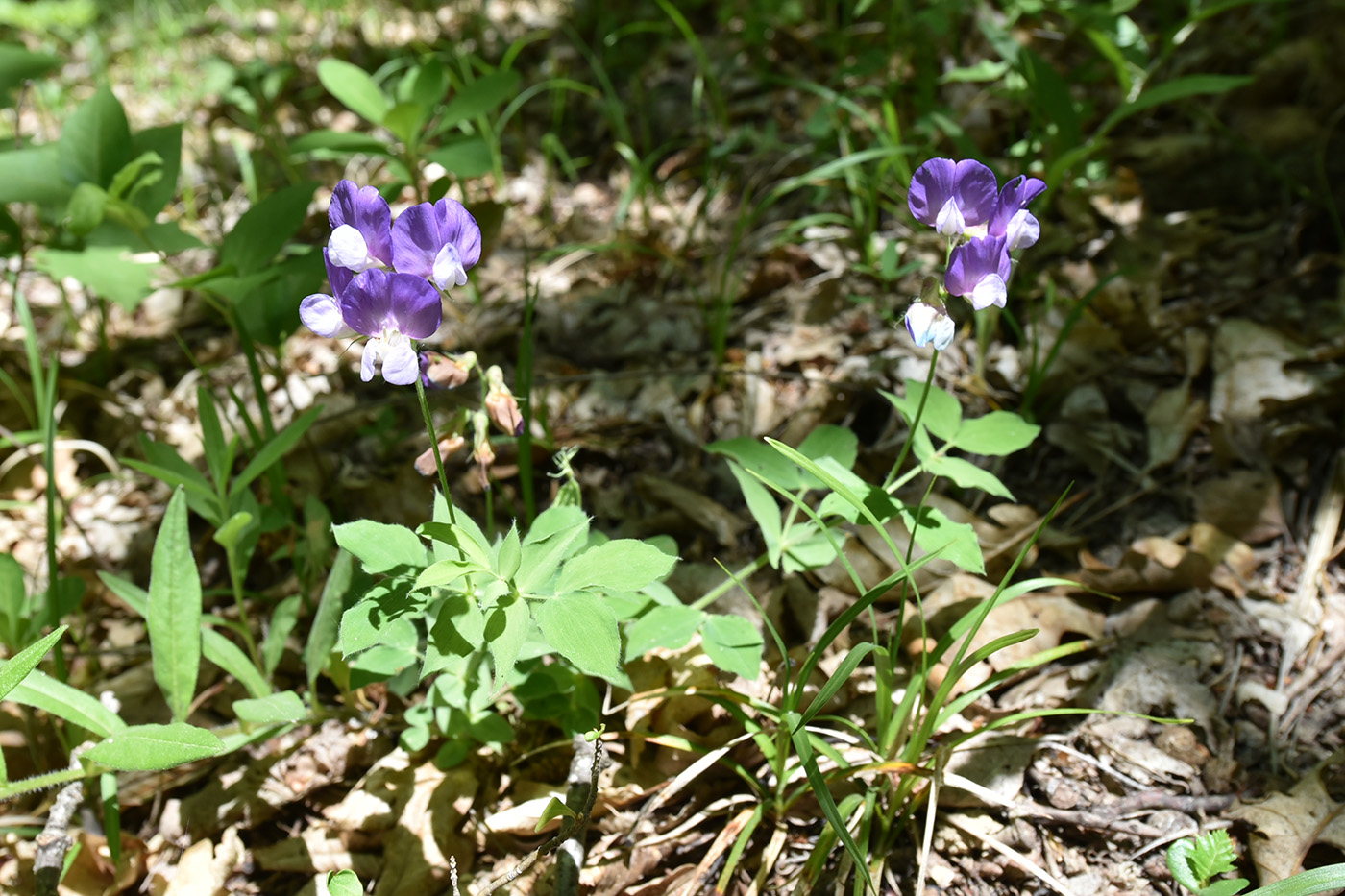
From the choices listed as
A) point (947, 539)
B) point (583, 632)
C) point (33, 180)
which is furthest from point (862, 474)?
point (33, 180)

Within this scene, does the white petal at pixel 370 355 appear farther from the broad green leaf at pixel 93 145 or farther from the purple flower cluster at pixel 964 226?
the broad green leaf at pixel 93 145

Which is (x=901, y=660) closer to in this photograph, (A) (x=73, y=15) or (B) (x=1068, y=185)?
(B) (x=1068, y=185)

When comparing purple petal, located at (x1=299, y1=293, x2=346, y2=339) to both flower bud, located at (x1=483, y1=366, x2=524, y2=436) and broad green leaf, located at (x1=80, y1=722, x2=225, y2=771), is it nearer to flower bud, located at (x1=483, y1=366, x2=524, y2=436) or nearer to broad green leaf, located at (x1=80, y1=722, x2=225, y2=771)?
flower bud, located at (x1=483, y1=366, x2=524, y2=436)

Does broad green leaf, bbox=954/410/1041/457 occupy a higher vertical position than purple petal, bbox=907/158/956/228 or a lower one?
lower

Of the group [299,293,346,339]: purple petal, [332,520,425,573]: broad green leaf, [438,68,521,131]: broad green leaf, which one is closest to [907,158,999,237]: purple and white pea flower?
[299,293,346,339]: purple petal

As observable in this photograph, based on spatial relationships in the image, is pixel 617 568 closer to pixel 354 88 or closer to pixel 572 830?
pixel 572 830

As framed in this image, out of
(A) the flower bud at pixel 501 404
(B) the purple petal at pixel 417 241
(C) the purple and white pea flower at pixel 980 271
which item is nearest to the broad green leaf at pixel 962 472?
(C) the purple and white pea flower at pixel 980 271
